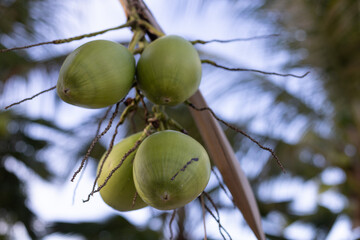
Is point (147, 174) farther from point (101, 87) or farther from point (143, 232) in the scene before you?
point (143, 232)

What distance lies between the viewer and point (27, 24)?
2598 millimetres

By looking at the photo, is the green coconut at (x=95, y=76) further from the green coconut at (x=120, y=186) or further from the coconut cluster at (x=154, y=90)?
the green coconut at (x=120, y=186)

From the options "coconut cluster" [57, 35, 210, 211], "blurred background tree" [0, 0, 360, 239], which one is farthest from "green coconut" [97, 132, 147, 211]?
"blurred background tree" [0, 0, 360, 239]

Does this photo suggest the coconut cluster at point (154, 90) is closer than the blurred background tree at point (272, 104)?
Yes

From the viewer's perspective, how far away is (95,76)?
22.5 inches

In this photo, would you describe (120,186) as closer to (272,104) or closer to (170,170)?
(170,170)

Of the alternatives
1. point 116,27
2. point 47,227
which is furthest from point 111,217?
point 116,27

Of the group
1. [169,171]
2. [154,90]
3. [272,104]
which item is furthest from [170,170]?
[272,104]

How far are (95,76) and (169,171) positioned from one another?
18 cm

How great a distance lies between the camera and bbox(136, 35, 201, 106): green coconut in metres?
0.60

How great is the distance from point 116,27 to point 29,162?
4.82m

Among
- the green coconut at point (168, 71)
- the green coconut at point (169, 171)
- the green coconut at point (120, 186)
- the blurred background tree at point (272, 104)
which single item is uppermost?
the green coconut at point (168, 71)

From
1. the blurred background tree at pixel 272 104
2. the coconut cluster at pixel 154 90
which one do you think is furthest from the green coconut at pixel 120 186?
the blurred background tree at pixel 272 104

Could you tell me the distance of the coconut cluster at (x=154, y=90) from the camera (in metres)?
0.57
